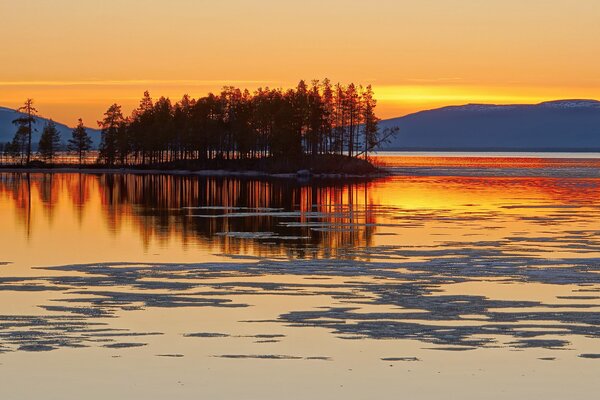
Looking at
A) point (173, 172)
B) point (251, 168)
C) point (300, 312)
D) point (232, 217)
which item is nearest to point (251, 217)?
point (232, 217)

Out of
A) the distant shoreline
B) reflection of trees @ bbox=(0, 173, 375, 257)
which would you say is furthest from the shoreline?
reflection of trees @ bbox=(0, 173, 375, 257)

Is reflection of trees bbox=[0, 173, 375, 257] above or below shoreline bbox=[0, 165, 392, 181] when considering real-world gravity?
above

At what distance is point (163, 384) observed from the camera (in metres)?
17.8

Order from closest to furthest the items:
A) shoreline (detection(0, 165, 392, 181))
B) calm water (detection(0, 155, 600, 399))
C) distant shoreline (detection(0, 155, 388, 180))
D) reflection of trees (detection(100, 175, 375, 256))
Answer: calm water (detection(0, 155, 600, 399)) → reflection of trees (detection(100, 175, 375, 256)) → shoreline (detection(0, 165, 392, 181)) → distant shoreline (detection(0, 155, 388, 180))

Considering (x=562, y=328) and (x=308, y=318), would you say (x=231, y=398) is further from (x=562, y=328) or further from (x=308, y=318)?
(x=562, y=328)

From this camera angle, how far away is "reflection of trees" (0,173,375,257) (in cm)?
4162

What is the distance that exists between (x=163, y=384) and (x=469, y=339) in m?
6.26

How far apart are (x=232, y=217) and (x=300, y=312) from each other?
3305cm

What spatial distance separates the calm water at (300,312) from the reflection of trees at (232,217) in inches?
15.1

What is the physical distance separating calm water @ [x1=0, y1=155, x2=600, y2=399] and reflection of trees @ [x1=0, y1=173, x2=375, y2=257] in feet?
1.26

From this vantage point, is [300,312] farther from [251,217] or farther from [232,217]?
[232,217]

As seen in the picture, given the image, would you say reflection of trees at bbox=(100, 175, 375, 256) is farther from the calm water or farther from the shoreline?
the shoreline

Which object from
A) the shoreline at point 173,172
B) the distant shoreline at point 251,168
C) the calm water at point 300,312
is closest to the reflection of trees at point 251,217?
the calm water at point 300,312

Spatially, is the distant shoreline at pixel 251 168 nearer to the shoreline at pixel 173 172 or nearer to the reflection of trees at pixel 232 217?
the shoreline at pixel 173 172
